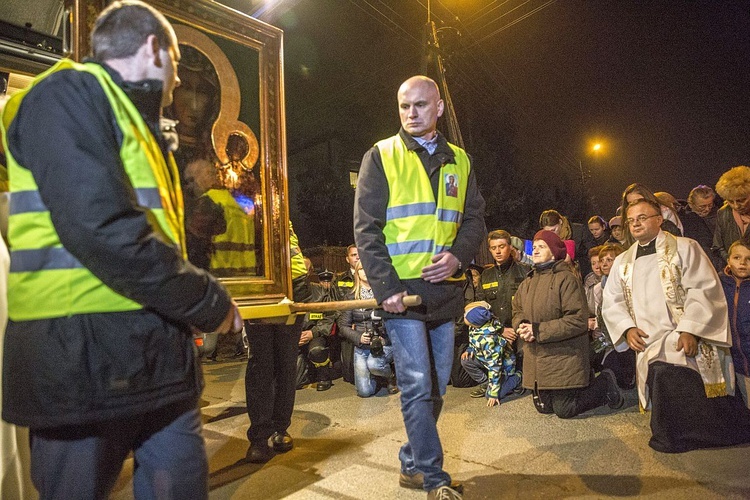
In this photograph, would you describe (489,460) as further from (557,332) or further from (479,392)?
(479,392)

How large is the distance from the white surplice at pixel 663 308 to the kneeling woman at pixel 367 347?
8.07 feet

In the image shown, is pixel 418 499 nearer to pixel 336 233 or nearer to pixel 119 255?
pixel 119 255

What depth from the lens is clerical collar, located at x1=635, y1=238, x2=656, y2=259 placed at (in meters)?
3.99

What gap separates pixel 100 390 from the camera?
1271 mm

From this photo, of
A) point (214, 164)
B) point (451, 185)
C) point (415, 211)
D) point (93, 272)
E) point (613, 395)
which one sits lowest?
point (613, 395)

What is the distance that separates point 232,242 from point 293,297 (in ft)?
2.85

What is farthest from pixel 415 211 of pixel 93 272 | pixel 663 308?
pixel 663 308

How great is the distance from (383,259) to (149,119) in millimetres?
1377

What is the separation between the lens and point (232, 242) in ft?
8.72

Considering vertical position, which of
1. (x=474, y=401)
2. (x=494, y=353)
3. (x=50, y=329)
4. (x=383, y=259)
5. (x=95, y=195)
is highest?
(x=95, y=195)

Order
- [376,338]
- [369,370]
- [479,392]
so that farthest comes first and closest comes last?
[376,338] → [369,370] → [479,392]

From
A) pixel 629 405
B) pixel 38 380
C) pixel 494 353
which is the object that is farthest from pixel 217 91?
pixel 629 405

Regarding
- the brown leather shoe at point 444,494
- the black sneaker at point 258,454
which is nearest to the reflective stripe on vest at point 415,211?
the brown leather shoe at point 444,494

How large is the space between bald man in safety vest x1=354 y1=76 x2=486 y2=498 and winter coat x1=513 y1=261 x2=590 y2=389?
2.18 m
